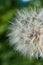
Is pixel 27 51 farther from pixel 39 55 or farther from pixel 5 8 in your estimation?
pixel 5 8

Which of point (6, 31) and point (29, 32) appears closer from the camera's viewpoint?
point (29, 32)

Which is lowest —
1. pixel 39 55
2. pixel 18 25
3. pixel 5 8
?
pixel 39 55

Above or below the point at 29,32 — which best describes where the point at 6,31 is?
above

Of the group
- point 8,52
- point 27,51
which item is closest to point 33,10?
point 27,51

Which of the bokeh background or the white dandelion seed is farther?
the bokeh background
